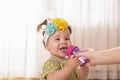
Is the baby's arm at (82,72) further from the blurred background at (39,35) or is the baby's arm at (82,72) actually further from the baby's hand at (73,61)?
the blurred background at (39,35)

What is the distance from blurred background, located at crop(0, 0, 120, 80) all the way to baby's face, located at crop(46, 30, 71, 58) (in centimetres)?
49

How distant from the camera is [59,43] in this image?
122 cm

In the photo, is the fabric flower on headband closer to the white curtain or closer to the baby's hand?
the baby's hand

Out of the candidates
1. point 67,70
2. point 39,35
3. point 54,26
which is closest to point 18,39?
point 39,35

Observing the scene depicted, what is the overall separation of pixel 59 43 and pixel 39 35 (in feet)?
1.78

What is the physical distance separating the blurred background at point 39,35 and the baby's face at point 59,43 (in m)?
0.49

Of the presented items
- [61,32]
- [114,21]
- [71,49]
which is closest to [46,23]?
[61,32]

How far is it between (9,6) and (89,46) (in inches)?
23.7

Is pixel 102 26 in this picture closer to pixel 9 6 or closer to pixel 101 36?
pixel 101 36

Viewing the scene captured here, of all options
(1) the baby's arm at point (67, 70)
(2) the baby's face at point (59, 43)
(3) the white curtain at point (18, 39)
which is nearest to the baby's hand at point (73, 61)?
(1) the baby's arm at point (67, 70)

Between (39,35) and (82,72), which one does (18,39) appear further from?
(82,72)

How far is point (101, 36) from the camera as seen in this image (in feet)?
6.17

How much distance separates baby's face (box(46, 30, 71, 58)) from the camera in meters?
1.21

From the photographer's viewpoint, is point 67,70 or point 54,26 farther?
point 54,26
